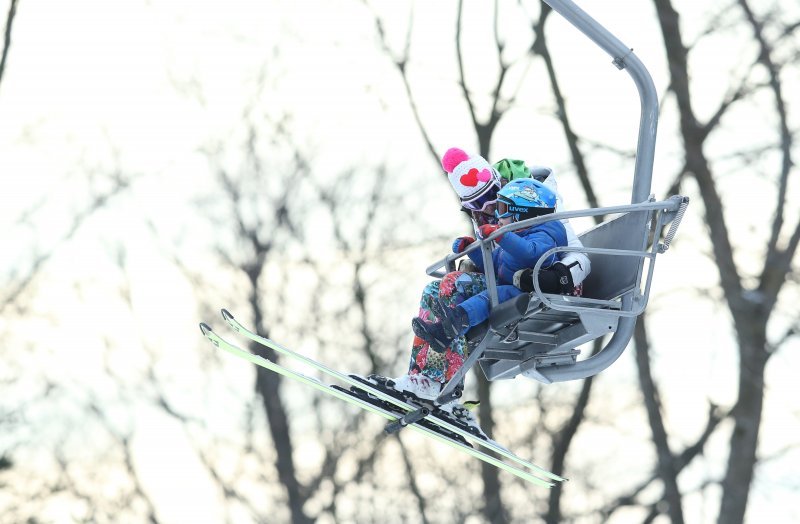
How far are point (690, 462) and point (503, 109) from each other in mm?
4625

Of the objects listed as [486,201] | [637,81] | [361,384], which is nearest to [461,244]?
[486,201]

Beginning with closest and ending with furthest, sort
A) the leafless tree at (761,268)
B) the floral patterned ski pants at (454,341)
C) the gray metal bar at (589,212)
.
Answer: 1. the gray metal bar at (589,212)
2. the floral patterned ski pants at (454,341)
3. the leafless tree at (761,268)

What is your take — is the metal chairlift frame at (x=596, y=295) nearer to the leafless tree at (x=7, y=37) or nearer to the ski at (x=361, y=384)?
the ski at (x=361, y=384)

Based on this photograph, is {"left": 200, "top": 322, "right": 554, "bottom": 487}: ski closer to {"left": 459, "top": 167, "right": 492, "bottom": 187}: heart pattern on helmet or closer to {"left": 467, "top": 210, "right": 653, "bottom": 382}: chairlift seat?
{"left": 467, "top": 210, "right": 653, "bottom": 382}: chairlift seat

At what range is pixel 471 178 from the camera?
6.93 meters

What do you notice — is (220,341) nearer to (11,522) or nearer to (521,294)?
(521,294)

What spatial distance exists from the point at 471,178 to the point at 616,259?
0.83m

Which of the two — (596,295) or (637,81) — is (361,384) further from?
(637,81)

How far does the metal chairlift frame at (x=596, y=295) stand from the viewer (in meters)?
6.55

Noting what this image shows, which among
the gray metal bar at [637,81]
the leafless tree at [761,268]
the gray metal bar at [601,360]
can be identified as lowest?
the gray metal bar at [601,360]

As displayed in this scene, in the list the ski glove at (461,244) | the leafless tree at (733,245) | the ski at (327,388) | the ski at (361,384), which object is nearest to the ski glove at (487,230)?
the ski glove at (461,244)

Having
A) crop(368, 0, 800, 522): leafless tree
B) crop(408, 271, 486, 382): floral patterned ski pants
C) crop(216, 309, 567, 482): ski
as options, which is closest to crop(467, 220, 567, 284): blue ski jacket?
crop(408, 271, 486, 382): floral patterned ski pants

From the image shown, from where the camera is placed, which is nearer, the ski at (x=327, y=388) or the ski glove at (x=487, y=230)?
the ski glove at (x=487, y=230)

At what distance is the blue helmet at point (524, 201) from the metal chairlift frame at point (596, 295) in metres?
0.27
